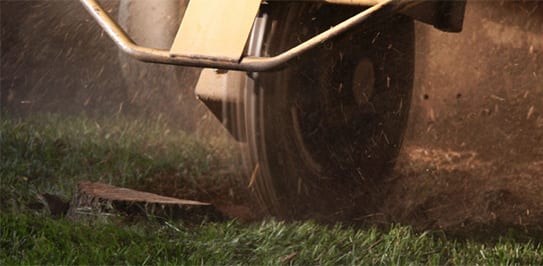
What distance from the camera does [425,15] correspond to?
3775mm

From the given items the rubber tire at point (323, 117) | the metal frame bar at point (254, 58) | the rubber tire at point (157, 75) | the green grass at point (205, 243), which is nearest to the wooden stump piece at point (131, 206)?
the green grass at point (205, 243)

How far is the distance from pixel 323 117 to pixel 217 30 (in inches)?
28.4

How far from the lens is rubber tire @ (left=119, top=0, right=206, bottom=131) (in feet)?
16.2

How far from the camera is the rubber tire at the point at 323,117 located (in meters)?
3.92

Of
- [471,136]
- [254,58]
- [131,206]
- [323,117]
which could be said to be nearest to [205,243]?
[131,206]

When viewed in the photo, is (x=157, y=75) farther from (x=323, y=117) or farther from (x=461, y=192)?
(x=461, y=192)

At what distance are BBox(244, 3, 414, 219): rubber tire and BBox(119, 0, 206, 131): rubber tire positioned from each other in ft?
2.56

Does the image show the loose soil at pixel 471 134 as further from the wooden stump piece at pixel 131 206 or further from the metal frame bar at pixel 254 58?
the metal frame bar at pixel 254 58

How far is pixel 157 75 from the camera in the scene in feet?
18.6

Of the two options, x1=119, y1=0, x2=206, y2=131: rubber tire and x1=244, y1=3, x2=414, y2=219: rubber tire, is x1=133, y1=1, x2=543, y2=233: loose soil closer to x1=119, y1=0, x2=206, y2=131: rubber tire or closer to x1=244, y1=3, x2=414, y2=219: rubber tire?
x1=244, y1=3, x2=414, y2=219: rubber tire

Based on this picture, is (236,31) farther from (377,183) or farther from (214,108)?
(377,183)

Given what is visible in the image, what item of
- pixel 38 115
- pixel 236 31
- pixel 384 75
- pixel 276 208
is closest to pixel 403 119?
pixel 384 75

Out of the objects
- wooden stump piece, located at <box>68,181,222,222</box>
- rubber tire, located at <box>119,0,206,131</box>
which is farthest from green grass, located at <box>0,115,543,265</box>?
rubber tire, located at <box>119,0,206,131</box>

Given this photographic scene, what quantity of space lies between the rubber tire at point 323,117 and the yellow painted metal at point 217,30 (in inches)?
9.4
